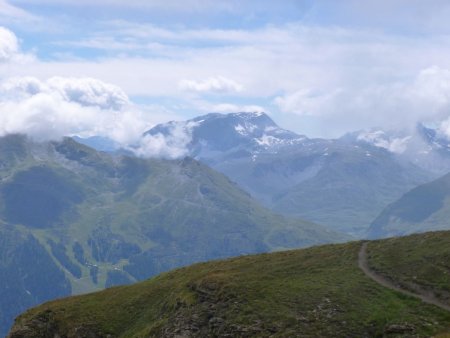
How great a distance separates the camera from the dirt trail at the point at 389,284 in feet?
299

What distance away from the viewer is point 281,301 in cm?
9750

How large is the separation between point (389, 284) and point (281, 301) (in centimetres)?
2034

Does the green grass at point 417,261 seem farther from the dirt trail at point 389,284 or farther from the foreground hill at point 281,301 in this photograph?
the dirt trail at point 389,284

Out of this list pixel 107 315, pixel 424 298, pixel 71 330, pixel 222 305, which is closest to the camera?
pixel 424 298

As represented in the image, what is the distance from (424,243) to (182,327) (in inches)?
2094

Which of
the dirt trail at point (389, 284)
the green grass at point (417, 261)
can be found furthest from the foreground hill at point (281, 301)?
the dirt trail at point (389, 284)

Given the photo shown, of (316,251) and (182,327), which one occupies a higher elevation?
(316,251)

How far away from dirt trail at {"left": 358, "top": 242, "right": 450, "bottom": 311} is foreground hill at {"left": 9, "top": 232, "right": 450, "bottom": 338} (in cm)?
102

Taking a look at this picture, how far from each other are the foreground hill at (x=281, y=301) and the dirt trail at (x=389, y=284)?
3.34ft

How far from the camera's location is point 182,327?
98.9 meters

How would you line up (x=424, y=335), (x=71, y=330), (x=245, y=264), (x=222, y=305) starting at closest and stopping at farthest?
(x=424, y=335) → (x=222, y=305) → (x=71, y=330) → (x=245, y=264)

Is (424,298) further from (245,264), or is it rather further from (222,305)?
(245,264)

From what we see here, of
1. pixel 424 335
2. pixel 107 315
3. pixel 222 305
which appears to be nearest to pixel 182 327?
pixel 222 305

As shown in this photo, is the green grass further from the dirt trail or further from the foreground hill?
the dirt trail
